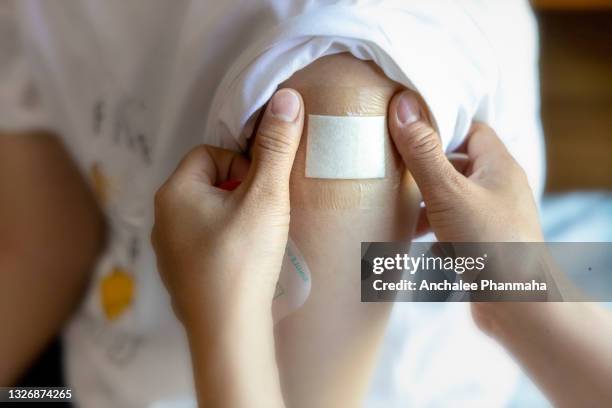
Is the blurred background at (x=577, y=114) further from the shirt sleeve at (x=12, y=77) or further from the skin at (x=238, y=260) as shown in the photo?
the shirt sleeve at (x=12, y=77)

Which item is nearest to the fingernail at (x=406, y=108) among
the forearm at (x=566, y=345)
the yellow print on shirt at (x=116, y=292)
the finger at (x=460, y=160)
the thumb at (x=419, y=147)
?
the thumb at (x=419, y=147)

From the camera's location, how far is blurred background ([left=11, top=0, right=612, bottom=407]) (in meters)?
0.87

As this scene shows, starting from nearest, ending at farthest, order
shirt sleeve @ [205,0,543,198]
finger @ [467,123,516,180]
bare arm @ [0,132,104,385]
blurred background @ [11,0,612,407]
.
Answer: shirt sleeve @ [205,0,543,198] < finger @ [467,123,516,180] < bare arm @ [0,132,104,385] < blurred background @ [11,0,612,407]

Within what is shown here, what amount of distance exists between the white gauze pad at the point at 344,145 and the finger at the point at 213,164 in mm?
84

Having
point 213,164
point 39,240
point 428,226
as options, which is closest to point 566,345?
point 428,226

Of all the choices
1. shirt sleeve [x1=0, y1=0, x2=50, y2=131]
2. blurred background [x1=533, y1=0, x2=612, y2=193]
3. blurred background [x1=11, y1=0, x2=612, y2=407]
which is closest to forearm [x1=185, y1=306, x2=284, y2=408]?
shirt sleeve [x1=0, y1=0, x2=50, y2=131]

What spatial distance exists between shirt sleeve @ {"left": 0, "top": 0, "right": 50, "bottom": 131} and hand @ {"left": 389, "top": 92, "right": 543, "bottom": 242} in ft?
1.44

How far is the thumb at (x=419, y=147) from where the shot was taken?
1.79ft

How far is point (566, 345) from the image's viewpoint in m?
0.61

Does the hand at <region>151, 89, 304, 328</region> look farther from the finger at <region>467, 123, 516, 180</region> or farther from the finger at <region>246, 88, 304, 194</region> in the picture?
the finger at <region>467, 123, 516, 180</region>

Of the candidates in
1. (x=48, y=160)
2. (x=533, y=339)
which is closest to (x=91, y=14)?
(x=48, y=160)

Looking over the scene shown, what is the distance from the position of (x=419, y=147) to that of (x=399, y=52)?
89mm

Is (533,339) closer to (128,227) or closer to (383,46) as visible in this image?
(383,46)

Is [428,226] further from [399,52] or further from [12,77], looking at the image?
[12,77]
